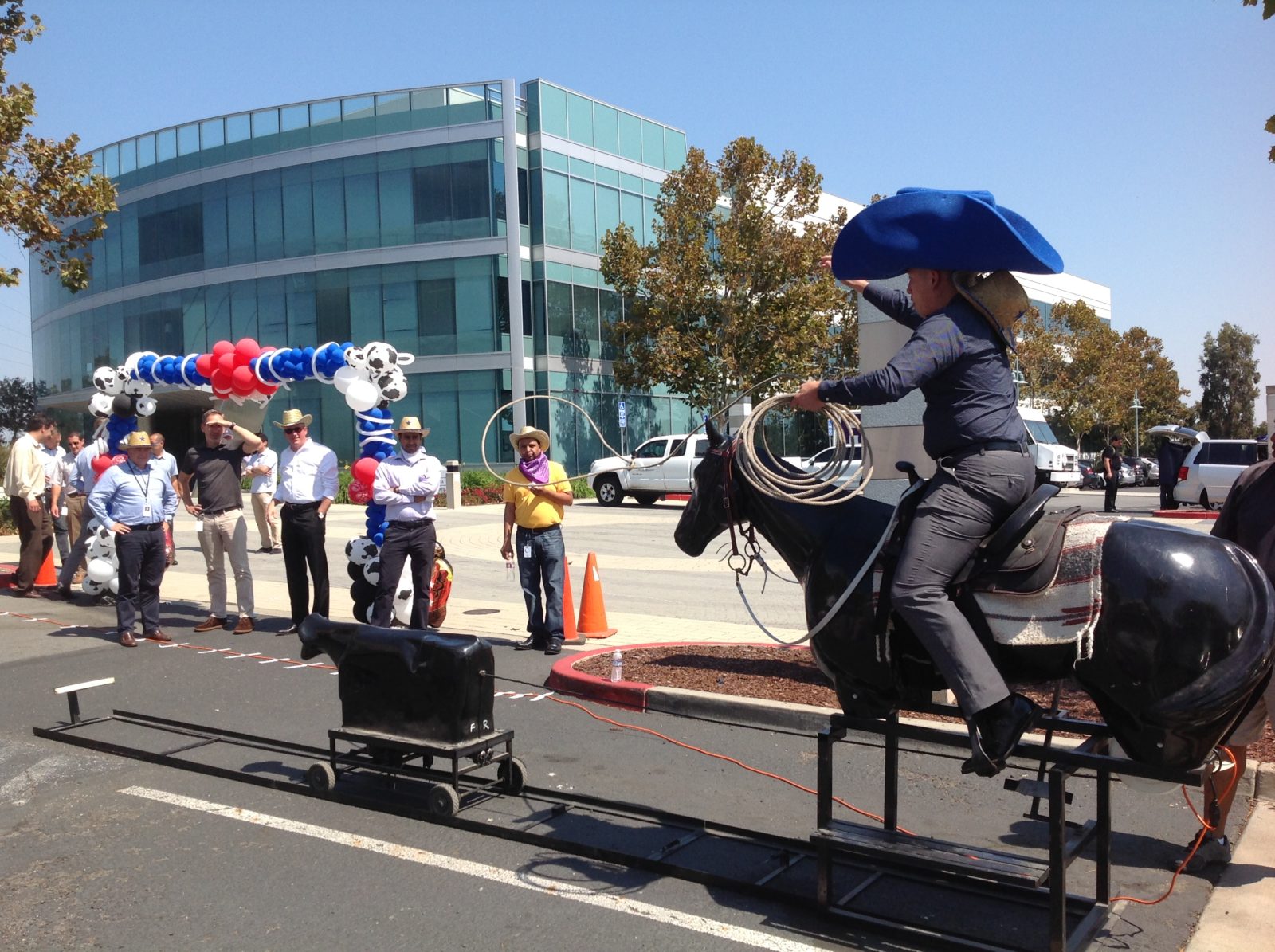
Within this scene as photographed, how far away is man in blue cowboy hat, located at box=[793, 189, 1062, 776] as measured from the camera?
3922mm

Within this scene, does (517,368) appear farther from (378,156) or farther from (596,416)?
(378,156)

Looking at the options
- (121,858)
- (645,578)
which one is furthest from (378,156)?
(121,858)

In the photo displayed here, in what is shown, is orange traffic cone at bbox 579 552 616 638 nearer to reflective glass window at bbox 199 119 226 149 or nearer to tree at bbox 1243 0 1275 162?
tree at bbox 1243 0 1275 162

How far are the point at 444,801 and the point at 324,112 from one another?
125 feet

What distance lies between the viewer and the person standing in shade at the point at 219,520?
11.2 meters

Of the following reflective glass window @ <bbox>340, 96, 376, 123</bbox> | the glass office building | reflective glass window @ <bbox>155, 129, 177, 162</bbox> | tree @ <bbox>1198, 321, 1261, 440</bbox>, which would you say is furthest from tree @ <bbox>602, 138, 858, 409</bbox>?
tree @ <bbox>1198, 321, 1261, 440</bbox>

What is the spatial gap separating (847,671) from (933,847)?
0.80 metres

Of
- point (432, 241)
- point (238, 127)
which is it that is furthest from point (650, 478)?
point (238, 127)

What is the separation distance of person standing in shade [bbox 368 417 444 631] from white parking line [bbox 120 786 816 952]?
136 inches

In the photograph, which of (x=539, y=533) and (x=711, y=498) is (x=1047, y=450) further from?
(x=711, y=498)

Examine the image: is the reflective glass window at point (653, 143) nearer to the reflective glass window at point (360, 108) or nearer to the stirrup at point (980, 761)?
the reflective glass window at point (360, 108)

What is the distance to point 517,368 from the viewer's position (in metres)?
37.1

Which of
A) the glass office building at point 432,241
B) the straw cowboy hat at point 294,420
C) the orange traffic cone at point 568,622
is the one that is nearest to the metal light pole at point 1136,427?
the glass office building at point 432,241

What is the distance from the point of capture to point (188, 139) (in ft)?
136
